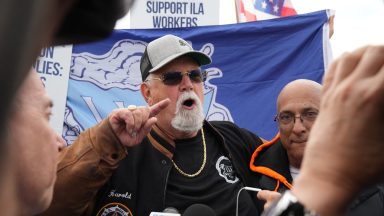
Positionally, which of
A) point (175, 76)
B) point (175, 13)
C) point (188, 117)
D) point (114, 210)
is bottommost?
point (114, 210)

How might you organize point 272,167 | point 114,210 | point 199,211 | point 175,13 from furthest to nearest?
point 175,13 → point 272,167 → point 114,210 → point 199,211

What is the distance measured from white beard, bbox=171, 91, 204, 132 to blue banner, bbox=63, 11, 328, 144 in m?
1.82

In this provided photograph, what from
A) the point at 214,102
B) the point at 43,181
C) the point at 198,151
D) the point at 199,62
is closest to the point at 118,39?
the point at 214,102

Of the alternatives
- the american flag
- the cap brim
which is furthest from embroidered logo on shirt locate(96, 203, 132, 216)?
the american flag

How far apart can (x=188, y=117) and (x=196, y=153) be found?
0.82 ft

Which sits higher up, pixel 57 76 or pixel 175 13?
pixel 175 13

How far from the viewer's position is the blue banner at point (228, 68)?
5461 millimetres

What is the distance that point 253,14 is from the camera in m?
7.73

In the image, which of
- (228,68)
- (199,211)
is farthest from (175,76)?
(228,68)

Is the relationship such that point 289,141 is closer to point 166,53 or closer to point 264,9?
point 166,53

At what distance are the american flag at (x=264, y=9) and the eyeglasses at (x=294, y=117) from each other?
14.5 feet

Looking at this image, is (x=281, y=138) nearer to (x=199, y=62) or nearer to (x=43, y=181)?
(x=199, y=62)

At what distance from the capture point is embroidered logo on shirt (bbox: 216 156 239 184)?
327 cm

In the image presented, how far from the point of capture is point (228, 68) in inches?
225
